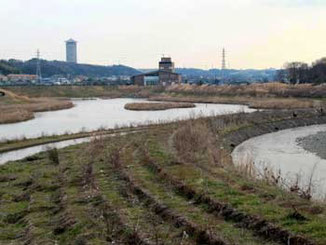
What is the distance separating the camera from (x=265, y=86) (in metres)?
87.2

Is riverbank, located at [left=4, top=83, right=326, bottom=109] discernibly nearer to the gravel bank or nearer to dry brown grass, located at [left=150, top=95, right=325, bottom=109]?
dry brown grass, located at [left=150, top=95, right=325, bottom=109]

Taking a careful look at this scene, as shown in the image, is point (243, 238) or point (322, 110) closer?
point (243, 238)

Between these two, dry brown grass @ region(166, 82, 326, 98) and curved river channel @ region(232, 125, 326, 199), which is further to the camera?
dry brown grass @ region(166, 82, 326, 98)

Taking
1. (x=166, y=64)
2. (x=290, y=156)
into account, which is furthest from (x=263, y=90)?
(x=166, y=64)

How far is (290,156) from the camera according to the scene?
2683cm

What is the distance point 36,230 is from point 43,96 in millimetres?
96618

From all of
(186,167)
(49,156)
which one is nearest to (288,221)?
(186,167)

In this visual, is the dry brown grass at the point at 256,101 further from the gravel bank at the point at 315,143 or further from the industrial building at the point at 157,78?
the industrial building at the point at 157,78

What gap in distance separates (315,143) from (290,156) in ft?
21.6

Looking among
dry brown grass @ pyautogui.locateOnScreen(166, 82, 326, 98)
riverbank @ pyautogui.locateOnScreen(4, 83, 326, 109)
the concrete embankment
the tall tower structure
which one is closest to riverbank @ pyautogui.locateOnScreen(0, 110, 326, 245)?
the concrete embankment

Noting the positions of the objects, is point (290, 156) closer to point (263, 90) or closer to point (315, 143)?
point (315, 143)

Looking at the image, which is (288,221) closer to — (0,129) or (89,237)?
(89,237)

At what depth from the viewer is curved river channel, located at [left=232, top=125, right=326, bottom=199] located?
18688 millimetres

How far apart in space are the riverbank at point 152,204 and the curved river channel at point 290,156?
277 cm
